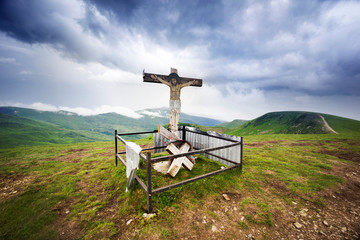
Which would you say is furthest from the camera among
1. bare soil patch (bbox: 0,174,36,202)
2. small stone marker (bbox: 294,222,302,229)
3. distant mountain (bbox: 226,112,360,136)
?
distant mountain (bbox: 226,112,360,136)

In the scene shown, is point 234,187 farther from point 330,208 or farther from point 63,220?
point 63,220

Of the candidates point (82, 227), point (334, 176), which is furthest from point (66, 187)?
point (334, 176)

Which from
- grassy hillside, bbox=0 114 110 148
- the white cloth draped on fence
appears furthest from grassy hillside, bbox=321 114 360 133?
grassy hillside, bbox=0 114 110 148

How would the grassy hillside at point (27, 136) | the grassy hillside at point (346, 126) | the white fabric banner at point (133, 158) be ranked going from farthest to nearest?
the grassy hillside at point (27, 136)
the grassy hillside at point (346, 126)
the white fabric banner at point (133, 158)

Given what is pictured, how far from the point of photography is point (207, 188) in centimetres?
541

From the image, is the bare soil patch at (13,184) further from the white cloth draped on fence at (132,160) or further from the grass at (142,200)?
the white cloth draped on fence at (132,160)

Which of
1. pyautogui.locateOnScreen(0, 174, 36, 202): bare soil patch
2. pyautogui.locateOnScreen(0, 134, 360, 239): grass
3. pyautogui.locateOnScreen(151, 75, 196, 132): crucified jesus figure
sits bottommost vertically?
pyautogui.locateOnScreen(0, 174, 36, 202): bare soil patch

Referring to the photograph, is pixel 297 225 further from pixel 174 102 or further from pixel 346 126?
pixel 346 126

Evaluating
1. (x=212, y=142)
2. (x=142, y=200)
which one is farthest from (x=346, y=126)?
(x=142, y=200)

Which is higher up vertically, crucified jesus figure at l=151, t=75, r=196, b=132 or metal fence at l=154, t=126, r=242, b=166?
crucified jesus figure at l=151, t=75, r=196, b=132

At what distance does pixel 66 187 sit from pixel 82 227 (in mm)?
2856

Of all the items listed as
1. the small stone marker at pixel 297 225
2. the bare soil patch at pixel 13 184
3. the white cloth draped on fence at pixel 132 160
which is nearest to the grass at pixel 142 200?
the bare soil patch at pixel 13 184

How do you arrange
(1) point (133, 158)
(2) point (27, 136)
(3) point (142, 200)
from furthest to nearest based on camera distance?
(2) point (27, 136) < (1) point (133, 158) < (3) point (142, 200)

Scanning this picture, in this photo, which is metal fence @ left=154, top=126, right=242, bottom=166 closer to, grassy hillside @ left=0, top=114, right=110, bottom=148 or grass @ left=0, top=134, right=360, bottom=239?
grass @ left=0, top=134, right=360, bottom=239
